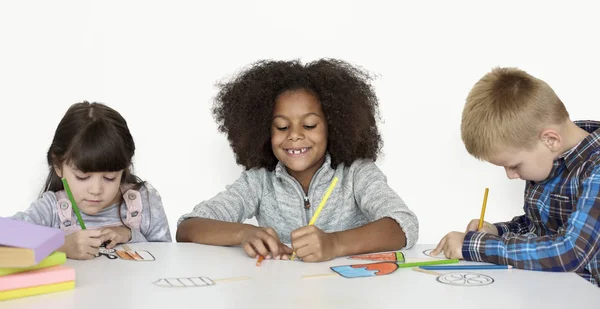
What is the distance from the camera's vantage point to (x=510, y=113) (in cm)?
145

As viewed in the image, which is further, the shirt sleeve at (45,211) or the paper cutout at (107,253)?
the shirt sleeve at (45,211)

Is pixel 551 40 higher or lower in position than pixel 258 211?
higher

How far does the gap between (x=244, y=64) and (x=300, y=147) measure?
856mm

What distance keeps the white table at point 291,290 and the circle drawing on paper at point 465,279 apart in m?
0.02

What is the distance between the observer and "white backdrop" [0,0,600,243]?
8.28 feet

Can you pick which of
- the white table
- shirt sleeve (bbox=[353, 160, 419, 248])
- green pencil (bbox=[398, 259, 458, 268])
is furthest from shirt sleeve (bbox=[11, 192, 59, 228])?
green pencil (bbox=[398, 259, 458, 268])

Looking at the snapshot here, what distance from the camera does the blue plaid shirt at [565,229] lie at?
1285 millimetres

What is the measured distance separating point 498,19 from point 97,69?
1.43 m

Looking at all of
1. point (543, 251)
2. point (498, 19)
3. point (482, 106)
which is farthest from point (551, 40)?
point (543, 251)

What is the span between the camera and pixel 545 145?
4.77 feet

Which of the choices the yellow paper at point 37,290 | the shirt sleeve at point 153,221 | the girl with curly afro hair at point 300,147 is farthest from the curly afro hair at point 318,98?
the yellow paper at point 37,290

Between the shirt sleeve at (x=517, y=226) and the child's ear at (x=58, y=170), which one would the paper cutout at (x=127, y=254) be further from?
the shirt sleeve at (x=517, y=226)

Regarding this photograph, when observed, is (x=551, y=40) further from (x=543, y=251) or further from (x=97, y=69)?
(x=97, y=69)

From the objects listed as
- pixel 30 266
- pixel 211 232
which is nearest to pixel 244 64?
pixel 211 232
